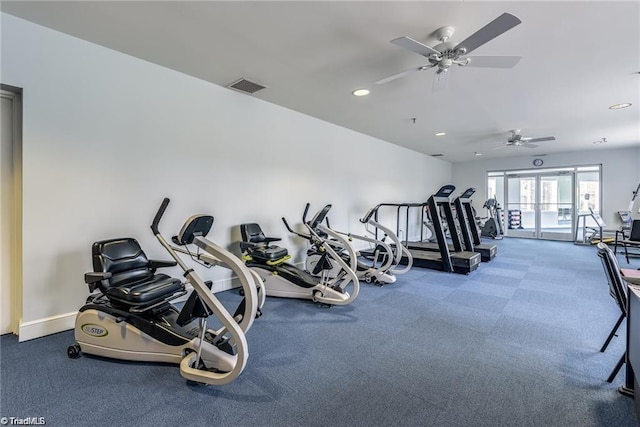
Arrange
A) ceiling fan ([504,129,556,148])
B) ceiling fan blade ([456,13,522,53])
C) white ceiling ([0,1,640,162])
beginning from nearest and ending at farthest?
ceiling fan blade ([456,13,522,53]), white ceiling ([0,1,640,162]), ceiling fan ([504,129,556,148])

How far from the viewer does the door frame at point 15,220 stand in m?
2.72

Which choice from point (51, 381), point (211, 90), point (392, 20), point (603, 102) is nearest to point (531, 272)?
point (603, 102)

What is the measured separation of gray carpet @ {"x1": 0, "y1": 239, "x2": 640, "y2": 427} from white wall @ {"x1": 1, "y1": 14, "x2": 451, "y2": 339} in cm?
90

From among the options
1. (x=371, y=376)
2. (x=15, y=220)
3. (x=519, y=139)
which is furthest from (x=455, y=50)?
(x=519, y=139)

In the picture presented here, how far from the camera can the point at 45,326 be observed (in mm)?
2752

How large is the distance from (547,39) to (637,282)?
2.23 m

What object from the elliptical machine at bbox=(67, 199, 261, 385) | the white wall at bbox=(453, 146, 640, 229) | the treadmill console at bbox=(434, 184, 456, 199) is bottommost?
the elliptical machine at bbox=(67, 199, 261, 385)

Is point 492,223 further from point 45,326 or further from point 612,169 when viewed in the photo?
point 45,326

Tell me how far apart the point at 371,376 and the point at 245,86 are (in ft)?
12.1

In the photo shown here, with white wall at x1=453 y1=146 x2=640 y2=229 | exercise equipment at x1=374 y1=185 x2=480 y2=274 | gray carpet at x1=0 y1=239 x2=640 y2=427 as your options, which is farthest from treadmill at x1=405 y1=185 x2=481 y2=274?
white wall at x1=453 y1=146 x2=640 y2=229

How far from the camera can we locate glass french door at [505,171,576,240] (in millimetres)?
9281

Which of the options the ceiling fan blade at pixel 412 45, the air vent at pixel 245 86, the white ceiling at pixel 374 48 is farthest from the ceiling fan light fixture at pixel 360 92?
the ceiling fan blade at pixel 412 45

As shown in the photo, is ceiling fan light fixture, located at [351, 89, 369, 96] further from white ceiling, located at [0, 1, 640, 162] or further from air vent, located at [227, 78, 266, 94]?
air vent, located at [227, 78, 266, 94]

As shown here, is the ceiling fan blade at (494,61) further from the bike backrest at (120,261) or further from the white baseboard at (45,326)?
the white baseboard at (45,326)
